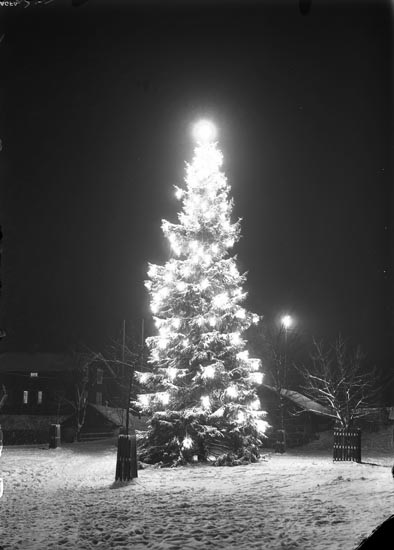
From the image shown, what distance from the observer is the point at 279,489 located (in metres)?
12.3

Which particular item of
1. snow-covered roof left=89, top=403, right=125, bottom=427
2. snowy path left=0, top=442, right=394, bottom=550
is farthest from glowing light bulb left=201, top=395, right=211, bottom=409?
snow-covered roof left=89, top=403, right=125, bottom=427

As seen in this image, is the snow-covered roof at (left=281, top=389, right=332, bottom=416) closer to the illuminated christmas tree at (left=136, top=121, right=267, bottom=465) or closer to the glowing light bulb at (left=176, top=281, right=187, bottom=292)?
the illuminated christmas tree at (left=136, top=121, right=267, bottom=465)

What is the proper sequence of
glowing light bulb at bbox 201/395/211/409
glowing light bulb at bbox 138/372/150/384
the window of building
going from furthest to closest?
the window of building < glowing light bulb at bbox 138/372/150/384 < glowing light bulb at bbox 201/395/211/409

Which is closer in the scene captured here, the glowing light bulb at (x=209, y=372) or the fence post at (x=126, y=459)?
the fence post at (x=126, y=459)

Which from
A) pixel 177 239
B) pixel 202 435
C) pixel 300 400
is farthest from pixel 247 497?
pixel 300 400

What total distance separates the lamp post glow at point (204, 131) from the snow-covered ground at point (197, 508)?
45.4 ft

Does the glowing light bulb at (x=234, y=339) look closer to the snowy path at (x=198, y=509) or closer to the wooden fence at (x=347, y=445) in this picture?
the snowy path at (x=198, y=509)

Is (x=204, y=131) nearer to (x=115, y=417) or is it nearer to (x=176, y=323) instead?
(x=176, y=323)

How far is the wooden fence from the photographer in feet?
66.6

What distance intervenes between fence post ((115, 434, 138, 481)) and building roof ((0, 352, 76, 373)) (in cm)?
4729

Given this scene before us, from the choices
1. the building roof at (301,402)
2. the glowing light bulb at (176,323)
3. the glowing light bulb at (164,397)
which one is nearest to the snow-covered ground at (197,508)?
the glowing light bulb at (164,397)

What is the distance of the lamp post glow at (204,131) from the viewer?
22000mm

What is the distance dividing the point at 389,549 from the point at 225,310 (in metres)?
17.8

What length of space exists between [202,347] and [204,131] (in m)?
9.81
